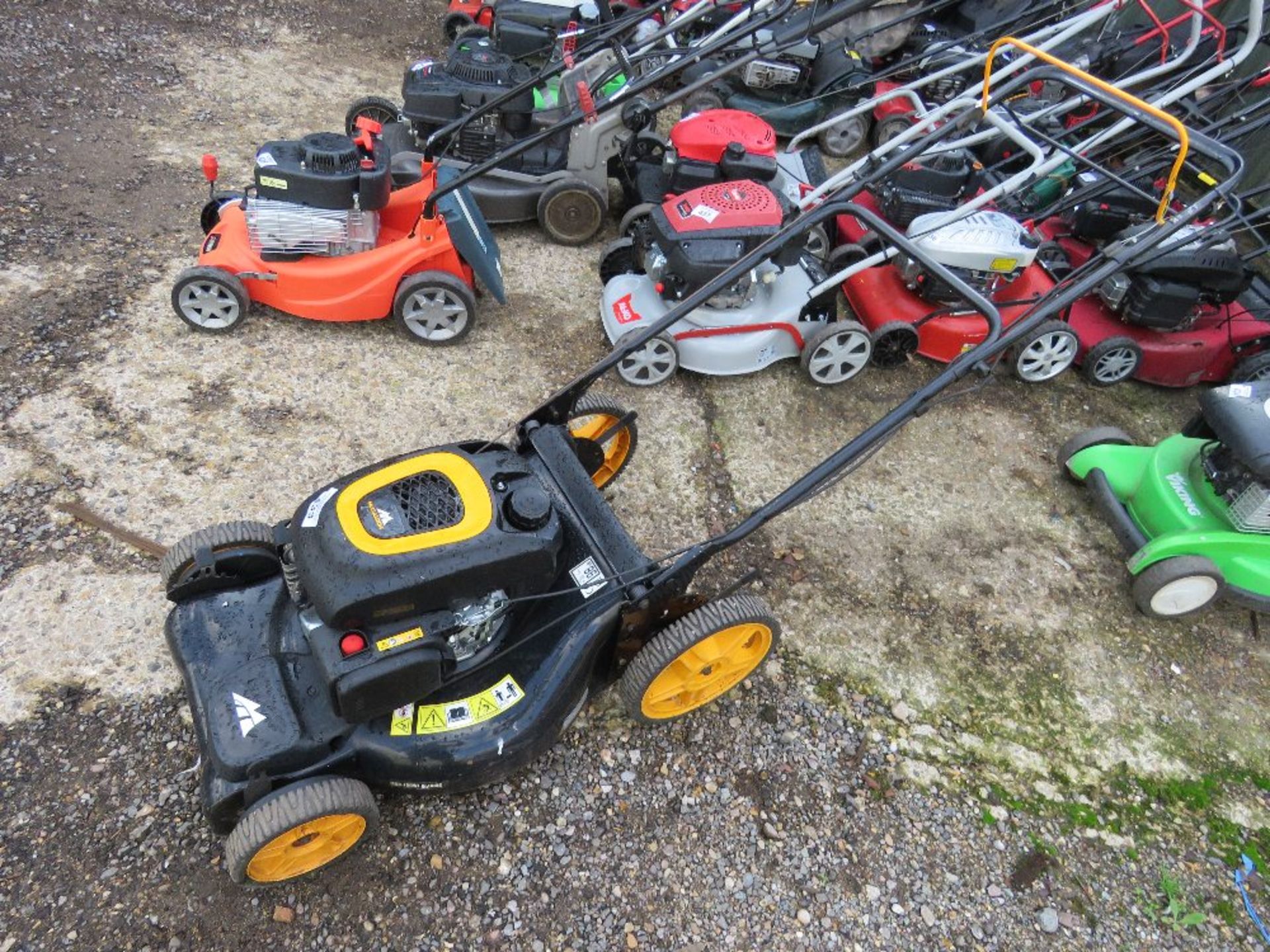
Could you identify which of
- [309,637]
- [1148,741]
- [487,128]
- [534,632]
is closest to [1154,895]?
[1148,741]

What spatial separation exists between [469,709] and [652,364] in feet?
6.91

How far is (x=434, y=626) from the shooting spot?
6.83 feet

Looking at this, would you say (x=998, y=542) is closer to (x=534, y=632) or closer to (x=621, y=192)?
(x=534, y=632)

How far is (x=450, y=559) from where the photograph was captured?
204 centimetres

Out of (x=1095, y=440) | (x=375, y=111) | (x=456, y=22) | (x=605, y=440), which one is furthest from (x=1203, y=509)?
(x=456, y=22)

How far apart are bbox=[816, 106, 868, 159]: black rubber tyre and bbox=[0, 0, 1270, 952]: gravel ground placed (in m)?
2.78

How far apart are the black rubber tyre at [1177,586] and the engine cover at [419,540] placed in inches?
94.7

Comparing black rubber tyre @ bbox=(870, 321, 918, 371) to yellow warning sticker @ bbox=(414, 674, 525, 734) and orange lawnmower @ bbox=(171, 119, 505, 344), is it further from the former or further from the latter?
yellow warning sticker @ bbox=(414, 674, 525, 734)

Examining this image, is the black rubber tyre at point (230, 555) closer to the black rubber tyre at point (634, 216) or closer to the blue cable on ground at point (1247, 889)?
the black rubber tyre at point (634, 216)

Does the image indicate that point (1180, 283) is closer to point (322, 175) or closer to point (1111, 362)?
point (1111, 362)

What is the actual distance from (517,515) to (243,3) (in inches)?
283

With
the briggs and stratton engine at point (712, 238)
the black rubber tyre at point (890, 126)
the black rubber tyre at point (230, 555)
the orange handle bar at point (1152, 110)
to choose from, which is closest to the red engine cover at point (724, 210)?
the briggs and stratton engine at point (712, 238)

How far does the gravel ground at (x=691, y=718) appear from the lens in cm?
234

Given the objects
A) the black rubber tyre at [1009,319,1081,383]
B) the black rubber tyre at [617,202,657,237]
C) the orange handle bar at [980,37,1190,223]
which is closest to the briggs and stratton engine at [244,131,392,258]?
the black rubber tyre at [617,202,657,237]
